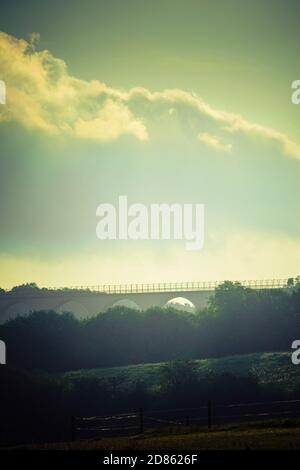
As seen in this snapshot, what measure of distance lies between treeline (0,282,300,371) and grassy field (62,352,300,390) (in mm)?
4044

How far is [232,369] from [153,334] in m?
17.3

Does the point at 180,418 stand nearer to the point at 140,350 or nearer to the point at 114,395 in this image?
the point at 114,395

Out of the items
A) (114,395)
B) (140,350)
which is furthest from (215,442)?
(140,350)

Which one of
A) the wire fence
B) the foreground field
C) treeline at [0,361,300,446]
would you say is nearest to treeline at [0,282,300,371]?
treeline at [0,361,300,446]

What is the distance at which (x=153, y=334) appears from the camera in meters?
104

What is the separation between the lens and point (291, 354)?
94562 millimetres

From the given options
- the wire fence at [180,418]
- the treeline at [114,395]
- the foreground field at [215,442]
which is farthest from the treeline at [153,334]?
the foreground field at [215,442]

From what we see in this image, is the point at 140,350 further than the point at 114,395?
Yes

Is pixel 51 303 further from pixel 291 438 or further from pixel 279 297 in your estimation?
pixel 291 438

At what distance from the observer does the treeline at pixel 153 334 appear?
97.8 meters

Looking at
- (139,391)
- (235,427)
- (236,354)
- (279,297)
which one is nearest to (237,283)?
(279,297)

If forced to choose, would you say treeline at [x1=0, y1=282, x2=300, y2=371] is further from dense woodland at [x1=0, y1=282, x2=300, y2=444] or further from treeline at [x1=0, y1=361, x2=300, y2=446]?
treeline at [x1=0, y1=361, x2=300, y2=446]

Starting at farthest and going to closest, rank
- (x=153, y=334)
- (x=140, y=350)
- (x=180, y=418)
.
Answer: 1. (x=153, y=334)
2. (x=140, y=350)
3. (x=180, y=418)

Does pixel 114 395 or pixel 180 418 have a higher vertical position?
pixel 114 395
